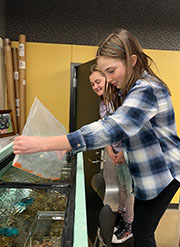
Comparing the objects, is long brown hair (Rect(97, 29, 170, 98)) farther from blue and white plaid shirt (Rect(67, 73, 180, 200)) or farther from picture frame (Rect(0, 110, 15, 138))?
picture frame (Rect(0, 110, 15, 138))

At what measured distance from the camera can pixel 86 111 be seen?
271cm

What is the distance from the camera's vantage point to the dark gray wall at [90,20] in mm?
3008

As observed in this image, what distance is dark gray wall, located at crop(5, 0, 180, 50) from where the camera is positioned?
9.87 feet

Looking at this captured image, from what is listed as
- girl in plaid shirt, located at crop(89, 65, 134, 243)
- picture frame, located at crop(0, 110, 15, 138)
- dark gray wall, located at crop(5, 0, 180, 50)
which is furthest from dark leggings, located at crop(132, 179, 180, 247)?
dark gray wall, located at crop(5, 0, 180, 50)

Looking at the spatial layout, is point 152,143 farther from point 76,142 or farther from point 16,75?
point 16,75

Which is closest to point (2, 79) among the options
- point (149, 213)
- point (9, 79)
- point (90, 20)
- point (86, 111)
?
point (9, 79)

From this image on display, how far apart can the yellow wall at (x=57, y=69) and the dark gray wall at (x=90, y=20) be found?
0.17 m

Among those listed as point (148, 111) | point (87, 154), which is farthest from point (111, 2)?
point (148, 111)

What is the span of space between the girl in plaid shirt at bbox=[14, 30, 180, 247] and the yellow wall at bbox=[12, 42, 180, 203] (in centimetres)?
209

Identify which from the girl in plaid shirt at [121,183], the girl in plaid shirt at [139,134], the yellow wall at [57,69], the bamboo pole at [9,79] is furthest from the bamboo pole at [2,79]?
the girl in plaid shirt at [139,134]

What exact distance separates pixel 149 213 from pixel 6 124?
2.10 meters

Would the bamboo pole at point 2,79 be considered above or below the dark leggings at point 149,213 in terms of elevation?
above

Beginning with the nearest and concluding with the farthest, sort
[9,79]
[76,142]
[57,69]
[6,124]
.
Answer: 1. [76,142]
2. [6,124]
3. [9,79]
4. [57,69]

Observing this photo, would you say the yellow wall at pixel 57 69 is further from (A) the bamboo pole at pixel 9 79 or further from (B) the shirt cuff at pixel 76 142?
(B) the shirt cuff at pixel 76 142
